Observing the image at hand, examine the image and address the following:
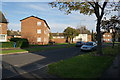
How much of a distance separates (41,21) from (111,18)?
27.2 m

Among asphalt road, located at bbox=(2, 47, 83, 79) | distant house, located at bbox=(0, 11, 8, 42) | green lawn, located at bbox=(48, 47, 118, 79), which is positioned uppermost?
distant house, located at bbox=(0, 11, 8, 42)

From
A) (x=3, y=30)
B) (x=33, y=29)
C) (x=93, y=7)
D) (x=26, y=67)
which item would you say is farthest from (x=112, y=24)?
(x=33, y=29)

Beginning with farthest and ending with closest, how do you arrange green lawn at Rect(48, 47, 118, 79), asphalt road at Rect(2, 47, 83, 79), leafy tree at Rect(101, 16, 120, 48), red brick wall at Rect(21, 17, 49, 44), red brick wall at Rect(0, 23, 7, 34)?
red brick wall at Rect(21, 17, 49, 44) < red brick wall at Rect(0, 23, 7, 34) < leafy tree at Rect(101, 16, 120, 48) < asphalt road at Rect(2, 47, 83, 79) < green lawn at Rect(48, 47, 118, 79)

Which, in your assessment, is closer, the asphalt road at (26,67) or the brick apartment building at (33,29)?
the asphalt road at (26,67)

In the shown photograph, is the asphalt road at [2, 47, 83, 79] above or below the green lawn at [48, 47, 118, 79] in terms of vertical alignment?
below

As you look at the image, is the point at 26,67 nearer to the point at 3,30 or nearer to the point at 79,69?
the point at 79,69

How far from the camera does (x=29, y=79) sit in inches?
232

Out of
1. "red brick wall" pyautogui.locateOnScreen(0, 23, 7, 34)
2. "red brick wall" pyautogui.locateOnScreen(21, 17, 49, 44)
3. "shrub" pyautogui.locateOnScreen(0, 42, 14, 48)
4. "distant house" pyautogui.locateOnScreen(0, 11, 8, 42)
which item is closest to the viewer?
"shrub" pyautogui.locateOnScreen(0, 42, 14, 48)

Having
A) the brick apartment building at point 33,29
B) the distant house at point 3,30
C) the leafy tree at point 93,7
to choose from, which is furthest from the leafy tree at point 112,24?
the brick apartment building at point 33,29

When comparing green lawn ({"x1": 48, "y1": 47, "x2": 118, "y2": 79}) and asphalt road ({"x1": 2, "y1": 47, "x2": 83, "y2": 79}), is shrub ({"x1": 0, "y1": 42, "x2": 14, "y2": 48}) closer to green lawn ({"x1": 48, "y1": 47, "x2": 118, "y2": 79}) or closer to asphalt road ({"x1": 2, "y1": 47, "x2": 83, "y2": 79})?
asphalt road ({"x1": 2, "y1": 47, "x2": 83, "y2": 79})

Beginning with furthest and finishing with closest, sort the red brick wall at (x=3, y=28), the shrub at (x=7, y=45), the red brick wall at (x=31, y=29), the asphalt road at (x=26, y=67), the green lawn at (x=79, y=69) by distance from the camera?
the red brick wall at (x=31, y=29)
the red brick wall at (x=3, y=28)
the shrub at (x=7, y=45)
the asphalt road at (x=26, y=67)
the green lawn at (x=79, y=69)

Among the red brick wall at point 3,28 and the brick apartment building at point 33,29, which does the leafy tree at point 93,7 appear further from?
the brick apartment building at point 33,29

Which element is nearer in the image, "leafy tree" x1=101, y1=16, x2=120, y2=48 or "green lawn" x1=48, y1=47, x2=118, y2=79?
"green lawn" x1=48, y1=47, x2=118, y2=79

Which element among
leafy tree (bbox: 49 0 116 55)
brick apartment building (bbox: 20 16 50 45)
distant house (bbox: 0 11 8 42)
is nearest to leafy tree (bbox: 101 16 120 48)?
leafy tree (bbox: 49 0 116 55)
